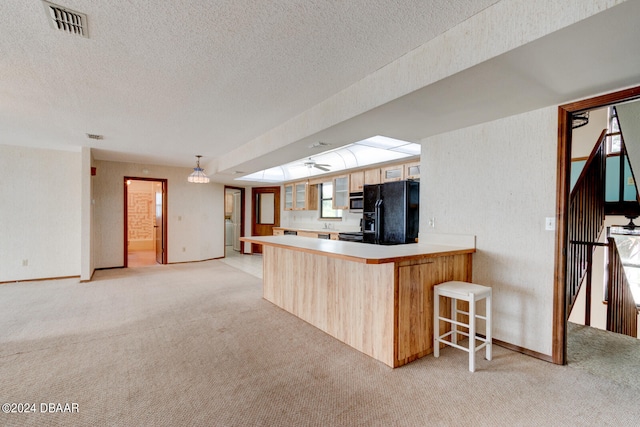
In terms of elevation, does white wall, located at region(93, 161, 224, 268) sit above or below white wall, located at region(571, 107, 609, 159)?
below

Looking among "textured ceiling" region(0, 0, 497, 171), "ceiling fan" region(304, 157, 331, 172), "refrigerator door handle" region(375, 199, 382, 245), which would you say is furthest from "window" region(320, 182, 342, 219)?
"textured ceiling" region(0, 0, 497, 171)

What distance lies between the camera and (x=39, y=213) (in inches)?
214

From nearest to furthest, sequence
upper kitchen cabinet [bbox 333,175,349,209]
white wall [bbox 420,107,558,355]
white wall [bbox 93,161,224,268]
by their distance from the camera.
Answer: white wall [bbox 420,107,558,355]
upper kitchen cabinet [bbox 333,175,349,209]
white wall [bbox 93,161,224,268]

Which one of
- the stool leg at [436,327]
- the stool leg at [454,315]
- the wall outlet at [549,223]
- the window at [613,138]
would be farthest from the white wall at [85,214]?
the window at [613,138]

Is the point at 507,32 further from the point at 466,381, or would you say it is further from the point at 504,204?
the point at 466,381

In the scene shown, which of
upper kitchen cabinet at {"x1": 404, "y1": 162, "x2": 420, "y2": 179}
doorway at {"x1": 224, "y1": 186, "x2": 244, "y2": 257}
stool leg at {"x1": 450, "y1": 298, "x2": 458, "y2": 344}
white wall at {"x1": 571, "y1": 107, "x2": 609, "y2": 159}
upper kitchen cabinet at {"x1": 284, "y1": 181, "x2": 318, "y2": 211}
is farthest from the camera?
doorway at {"x1": 224, "y1": 186, "x2": 244, "y2": 257}

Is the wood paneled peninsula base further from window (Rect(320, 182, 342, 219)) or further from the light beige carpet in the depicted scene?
window (Rect(320, 182, 342, 219))

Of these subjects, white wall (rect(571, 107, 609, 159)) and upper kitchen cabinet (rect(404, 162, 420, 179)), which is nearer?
upper kitchen cabinet (rect(404, 162, 420, 179))

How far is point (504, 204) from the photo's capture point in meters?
2.78

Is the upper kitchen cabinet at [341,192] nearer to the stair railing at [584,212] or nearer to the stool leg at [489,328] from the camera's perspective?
the stair railing at [584,212]

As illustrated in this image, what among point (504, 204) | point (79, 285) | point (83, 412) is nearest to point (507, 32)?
point (504, 204)

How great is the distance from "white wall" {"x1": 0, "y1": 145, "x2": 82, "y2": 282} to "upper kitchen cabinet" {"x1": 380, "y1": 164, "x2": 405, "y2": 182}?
19.5ft

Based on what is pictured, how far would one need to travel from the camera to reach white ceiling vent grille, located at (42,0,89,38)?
1721mm

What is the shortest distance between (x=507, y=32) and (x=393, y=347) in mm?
2291
